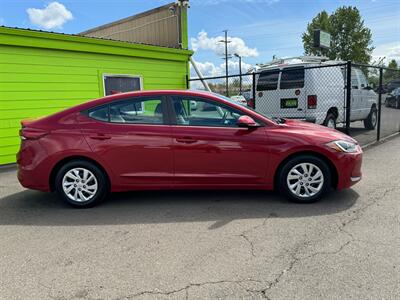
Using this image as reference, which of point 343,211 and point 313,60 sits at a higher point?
point 313,60

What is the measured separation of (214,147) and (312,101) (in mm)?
5263

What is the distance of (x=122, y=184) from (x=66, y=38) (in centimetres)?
486

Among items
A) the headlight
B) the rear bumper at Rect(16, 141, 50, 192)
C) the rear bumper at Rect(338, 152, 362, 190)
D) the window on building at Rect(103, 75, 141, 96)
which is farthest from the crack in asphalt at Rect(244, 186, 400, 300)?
the window on building at Rect(103, 75, 141, 96)

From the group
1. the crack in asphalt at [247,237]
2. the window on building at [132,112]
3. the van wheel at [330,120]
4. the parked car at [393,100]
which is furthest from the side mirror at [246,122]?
the parked car at [393,100]

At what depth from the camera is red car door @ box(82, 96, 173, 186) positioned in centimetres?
476

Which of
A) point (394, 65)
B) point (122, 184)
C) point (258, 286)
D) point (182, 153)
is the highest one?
point (394, 65)

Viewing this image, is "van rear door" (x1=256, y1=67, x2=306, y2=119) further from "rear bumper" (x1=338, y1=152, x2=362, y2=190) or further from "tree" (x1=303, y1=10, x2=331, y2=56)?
"tree" (x1=303, y1=10, x2=331, y2=56)

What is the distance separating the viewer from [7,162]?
7707 mm

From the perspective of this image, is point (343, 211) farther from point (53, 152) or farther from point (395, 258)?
point (53, 152)

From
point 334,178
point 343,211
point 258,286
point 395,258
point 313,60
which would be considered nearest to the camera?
point 258,286

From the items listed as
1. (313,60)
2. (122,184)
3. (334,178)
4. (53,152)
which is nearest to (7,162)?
(53,152)

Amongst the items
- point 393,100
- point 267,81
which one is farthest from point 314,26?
point 267,81

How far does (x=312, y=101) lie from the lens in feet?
29.9

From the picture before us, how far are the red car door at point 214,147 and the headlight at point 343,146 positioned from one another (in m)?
0.89
